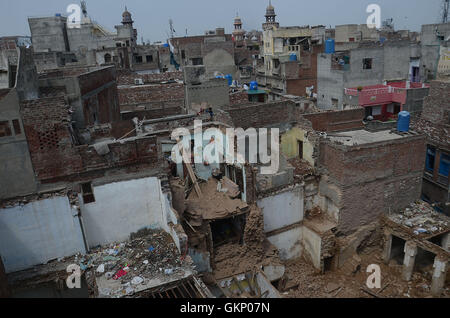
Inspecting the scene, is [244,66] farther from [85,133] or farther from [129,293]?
[129,293]

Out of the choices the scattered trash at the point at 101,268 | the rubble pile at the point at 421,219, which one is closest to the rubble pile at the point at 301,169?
the rubble pile at the point at 421,219

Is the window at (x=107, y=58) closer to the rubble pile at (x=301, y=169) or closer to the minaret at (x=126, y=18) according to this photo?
the minaret at (x=126, y=18)

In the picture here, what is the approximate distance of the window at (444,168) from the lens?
695 inches

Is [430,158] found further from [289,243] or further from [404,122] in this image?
[289,243]

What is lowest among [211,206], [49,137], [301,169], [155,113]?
[301,169]

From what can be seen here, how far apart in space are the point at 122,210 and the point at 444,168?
16.5m

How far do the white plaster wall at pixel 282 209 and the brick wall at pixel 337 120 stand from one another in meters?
5.51

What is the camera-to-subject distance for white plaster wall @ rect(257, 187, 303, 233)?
14492mm

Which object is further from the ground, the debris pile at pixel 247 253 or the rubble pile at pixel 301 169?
the rubble pile at pixel 301 169

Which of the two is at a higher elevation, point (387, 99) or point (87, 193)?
point (387, 99)

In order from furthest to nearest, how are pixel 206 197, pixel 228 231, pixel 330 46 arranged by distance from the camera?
pixel 330 46
pixel 228 231
pixel 206 197

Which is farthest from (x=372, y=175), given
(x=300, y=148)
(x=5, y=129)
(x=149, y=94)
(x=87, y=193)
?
(x=149, y=94)

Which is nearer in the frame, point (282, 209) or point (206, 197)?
point (206, 197)

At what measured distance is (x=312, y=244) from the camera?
15273 mm
